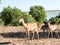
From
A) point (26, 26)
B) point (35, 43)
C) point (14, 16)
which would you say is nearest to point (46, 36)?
point (26, 26)

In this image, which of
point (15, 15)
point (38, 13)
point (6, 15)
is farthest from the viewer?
point (38, 13)

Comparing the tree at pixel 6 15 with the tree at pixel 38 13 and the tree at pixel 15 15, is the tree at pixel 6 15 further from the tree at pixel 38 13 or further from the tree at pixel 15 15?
the tree at pixel 38 13

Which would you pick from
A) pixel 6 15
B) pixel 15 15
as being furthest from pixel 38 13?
pixel 6 15

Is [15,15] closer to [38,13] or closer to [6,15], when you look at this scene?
[6,15]

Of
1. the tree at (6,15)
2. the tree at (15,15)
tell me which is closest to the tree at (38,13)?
the tree at (15,15)

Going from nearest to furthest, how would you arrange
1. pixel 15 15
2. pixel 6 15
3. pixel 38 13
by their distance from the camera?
1. pixel 15 15
2. pixel 6 15
3. pixel 38 13

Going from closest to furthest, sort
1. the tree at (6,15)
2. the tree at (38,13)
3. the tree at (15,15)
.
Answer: the tree at (15,15)
the tree at (6,15)
the tree at (38,13)

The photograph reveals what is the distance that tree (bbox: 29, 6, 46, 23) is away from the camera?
154ft

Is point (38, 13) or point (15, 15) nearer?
point (15, 15)

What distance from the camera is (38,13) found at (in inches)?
1870

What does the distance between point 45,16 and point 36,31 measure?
86.7ft

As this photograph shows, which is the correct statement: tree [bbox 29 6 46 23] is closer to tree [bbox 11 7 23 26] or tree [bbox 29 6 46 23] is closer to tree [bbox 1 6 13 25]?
tree [bbox 11 7 23 26]

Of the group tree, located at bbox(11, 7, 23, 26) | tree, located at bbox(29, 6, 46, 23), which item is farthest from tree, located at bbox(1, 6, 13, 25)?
tree, located at bbox(29, 6, 46, 23)

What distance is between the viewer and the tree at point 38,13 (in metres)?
47.0
